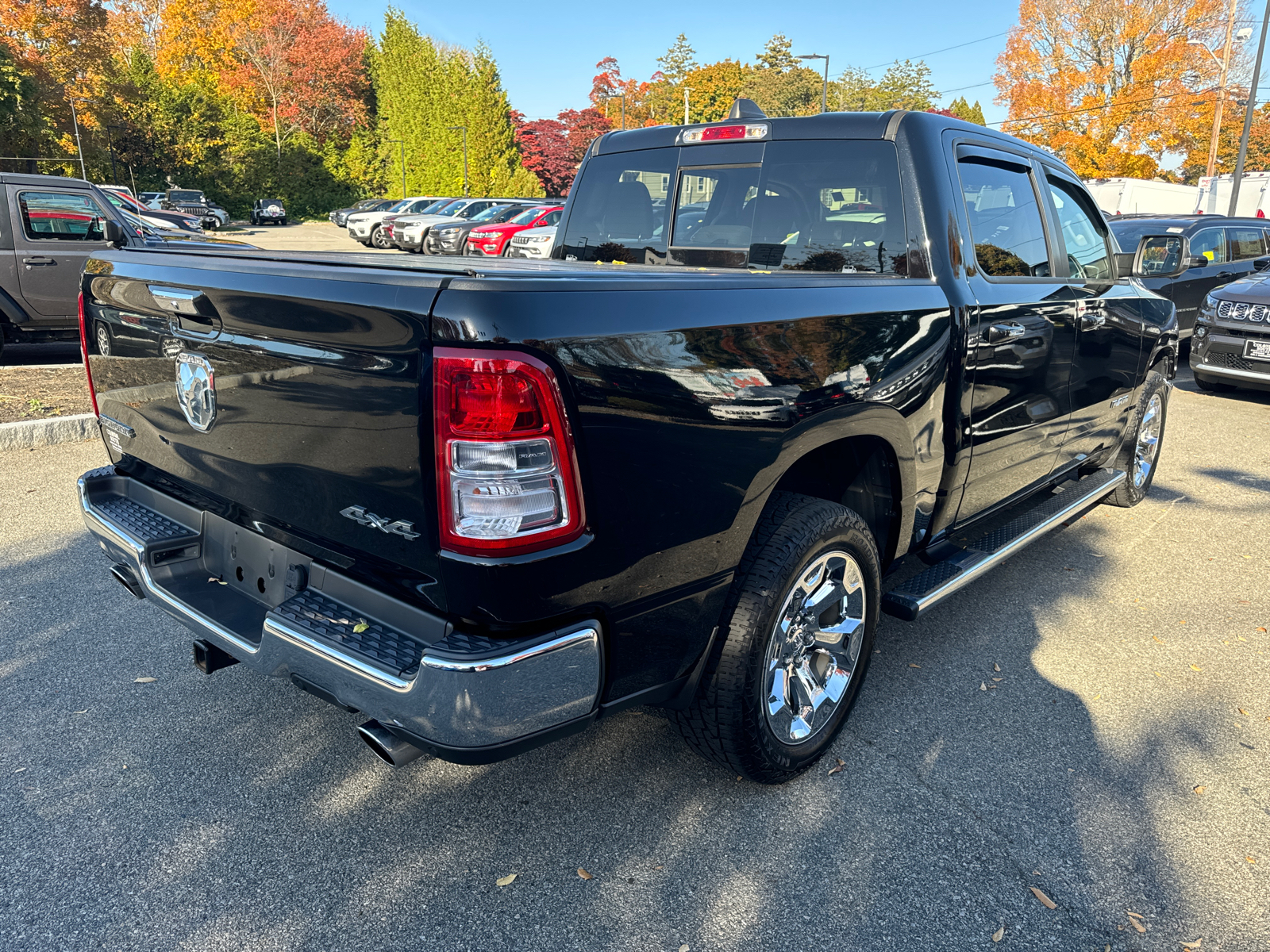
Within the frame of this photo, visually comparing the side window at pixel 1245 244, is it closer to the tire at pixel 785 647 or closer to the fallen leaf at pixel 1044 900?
the tire at pixel 785 647

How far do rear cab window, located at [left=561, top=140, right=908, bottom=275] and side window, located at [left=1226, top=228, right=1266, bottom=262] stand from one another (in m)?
11.2

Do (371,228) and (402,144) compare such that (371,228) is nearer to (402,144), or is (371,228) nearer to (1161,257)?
(402,144)

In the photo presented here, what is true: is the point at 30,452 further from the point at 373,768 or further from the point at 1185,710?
the point at 1185,710

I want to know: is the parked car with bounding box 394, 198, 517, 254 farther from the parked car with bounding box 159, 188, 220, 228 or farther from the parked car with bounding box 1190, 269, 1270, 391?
the parked car with bounding box 1190, 269, 1270, 391

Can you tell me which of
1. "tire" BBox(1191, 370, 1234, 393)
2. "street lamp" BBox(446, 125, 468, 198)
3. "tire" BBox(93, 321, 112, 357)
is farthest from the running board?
"street lamp" BBox(446, 125, 468, 198)

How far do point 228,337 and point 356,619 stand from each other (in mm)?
819

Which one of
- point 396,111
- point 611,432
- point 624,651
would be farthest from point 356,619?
point 396,111

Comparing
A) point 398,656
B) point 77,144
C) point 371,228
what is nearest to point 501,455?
point 398,656

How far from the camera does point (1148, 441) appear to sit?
5598 mm

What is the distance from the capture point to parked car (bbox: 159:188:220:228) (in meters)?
36.4

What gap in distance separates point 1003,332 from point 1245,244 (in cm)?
1144

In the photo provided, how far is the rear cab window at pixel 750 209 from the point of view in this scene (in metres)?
3.22

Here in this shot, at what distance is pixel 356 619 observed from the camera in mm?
2094

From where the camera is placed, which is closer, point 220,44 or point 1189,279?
point 1189,279
